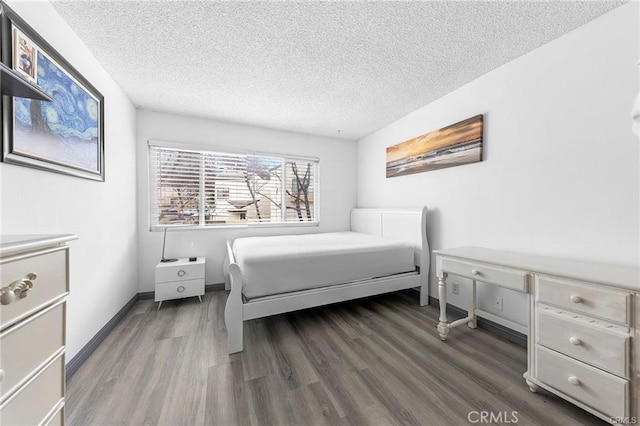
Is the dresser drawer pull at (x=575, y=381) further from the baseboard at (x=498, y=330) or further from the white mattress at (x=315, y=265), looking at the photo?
the white mattress at (x=315, y=265)

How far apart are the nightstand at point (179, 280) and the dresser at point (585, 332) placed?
9.57ft

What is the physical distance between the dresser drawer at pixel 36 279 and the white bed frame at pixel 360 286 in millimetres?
927

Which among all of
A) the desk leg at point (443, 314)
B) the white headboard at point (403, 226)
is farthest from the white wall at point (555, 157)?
the desk leg at point (443, 314)

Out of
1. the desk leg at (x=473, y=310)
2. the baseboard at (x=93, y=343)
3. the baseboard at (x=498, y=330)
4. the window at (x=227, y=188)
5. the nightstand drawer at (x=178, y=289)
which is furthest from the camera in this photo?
the window at (x=227, y=188)

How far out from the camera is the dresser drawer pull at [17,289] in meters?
0.66

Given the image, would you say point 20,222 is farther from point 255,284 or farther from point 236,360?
point 236,360

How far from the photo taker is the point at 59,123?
1458mm

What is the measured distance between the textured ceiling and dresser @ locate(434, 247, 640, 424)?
1619 mm

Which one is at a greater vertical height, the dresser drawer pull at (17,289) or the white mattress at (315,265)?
the dresser drawer pull at (17,289)

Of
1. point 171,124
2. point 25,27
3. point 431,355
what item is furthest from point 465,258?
point 171,124

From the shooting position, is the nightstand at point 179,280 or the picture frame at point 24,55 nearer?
the picture frame at point 24,55
